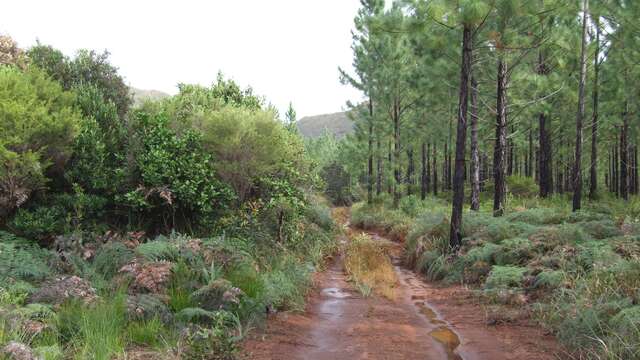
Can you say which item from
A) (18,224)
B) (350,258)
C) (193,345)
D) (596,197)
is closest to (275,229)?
(350,258)

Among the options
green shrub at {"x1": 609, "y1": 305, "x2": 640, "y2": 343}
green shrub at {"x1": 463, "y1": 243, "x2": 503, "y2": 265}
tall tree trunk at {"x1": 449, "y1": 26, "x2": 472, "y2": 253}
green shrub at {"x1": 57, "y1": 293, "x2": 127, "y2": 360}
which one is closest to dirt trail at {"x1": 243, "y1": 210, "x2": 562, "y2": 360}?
green shrub at {"x1": 609, "y1": 305, "x2": 640, "y2": 343}

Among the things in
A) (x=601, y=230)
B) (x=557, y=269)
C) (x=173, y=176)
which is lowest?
(x=557, y=269)

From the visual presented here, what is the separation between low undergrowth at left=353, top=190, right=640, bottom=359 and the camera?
5.45m

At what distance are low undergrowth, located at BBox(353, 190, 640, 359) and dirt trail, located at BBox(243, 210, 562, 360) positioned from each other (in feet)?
1.63

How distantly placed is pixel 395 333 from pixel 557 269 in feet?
11.5

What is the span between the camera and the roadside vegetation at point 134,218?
5.17 meters

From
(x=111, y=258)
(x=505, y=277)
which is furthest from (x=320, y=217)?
(x=111, y=258)

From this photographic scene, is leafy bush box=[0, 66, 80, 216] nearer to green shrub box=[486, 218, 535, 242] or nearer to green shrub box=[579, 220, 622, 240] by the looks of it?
green shrub box=[486, 218, 535, 242]

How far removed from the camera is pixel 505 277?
28.4 feet

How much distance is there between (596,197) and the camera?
74.9 feet

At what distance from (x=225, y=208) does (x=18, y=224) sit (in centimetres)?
378

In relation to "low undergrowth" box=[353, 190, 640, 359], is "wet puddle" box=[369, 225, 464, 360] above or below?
below

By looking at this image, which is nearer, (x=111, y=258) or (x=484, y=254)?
(x=111, y=258)

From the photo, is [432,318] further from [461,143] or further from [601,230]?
[461,143]
